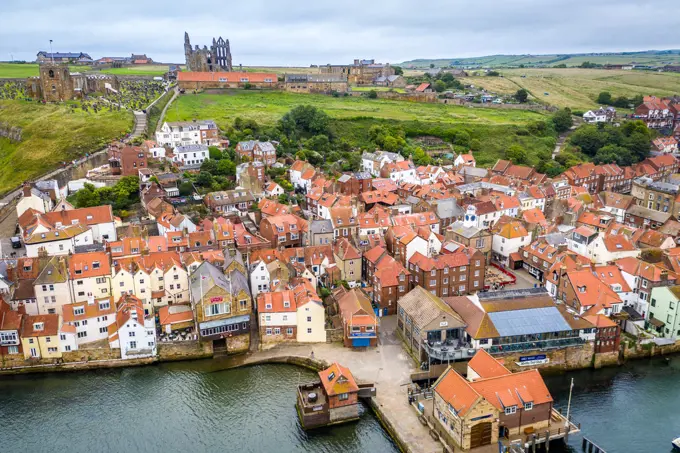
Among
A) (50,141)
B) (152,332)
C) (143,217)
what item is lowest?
(152,332)

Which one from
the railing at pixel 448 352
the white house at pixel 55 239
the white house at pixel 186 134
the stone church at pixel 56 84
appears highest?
the stone church at pixel 56 84

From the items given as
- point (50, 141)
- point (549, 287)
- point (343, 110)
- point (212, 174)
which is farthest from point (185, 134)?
point (549, 287)

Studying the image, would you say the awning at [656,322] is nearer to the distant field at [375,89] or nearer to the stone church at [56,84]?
the stone church at [56,84]

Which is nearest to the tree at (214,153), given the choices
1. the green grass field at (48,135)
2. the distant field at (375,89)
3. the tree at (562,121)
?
the green grass field at (48,135)

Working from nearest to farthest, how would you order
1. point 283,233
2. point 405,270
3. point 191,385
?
point 191,385 → point 405,270 → point 283,233

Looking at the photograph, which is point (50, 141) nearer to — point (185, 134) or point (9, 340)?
point (185, 134)

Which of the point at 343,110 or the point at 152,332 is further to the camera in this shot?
the point at 343,110

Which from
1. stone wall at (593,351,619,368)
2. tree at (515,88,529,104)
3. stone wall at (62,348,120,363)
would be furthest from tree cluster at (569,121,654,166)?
stone wall at (62,348,120,363)
